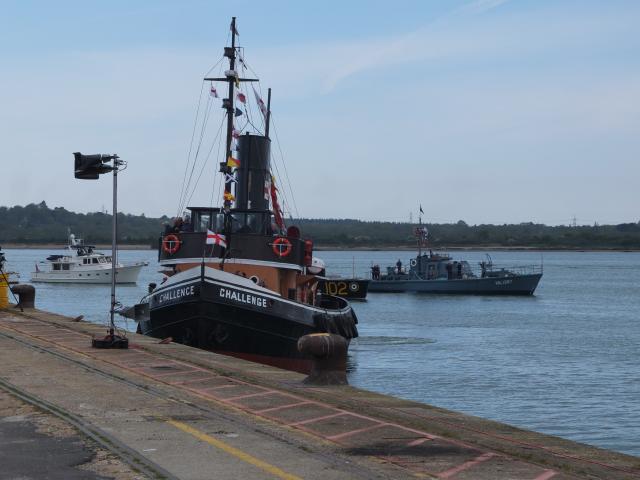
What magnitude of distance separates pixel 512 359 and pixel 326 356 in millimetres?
22707

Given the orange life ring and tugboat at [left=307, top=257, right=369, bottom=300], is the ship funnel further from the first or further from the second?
the orange life ring

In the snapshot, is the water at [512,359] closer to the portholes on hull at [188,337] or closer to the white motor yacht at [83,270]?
the portholes on hull at [188,337]

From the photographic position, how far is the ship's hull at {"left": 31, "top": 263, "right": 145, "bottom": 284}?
8775 cm

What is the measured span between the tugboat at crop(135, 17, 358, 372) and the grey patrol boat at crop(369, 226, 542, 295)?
5161cm

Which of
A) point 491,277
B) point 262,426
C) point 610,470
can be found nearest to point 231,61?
point 262,426

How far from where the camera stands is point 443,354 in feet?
125

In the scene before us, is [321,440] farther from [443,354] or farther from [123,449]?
[443,354]

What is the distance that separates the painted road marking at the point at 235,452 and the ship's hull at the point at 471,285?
230 ft

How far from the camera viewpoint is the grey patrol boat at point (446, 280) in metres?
80.9

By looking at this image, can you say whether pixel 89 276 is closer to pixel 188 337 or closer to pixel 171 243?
pixel 171 243

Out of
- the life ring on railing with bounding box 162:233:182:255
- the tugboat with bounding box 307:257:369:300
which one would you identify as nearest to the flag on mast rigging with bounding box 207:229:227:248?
the life ring on railing with bounding box 162:233:182:255

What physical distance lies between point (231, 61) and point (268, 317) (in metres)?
8.70

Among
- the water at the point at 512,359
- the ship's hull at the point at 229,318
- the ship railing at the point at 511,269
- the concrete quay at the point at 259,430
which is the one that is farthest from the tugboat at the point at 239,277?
the ship railing at the point at 511,269

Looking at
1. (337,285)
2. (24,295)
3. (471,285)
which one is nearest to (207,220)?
(24,295)
